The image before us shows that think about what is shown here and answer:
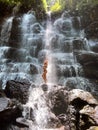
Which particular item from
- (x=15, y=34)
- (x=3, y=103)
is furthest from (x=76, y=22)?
(x=3, y=103)

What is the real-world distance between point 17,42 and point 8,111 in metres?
10.9

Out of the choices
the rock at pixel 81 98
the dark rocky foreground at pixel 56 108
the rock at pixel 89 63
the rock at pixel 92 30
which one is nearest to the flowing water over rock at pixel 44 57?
the rock at pixel 89 63

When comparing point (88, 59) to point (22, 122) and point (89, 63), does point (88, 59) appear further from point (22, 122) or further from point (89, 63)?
point (22, 122)

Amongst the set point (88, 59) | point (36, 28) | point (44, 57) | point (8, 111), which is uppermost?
point (36, 28)

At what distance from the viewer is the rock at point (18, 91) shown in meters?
9.29

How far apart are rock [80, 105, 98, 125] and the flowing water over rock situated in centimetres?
111

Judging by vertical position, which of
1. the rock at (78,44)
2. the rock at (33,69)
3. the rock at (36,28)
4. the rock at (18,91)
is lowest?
the rock at (18,91)

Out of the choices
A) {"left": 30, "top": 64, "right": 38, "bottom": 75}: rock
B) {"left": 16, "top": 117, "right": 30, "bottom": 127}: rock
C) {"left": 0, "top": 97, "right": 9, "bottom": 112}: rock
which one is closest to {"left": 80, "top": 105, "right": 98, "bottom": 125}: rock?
{"left": 16, "top": 117, "right": 30, "bottom": 127}: rock

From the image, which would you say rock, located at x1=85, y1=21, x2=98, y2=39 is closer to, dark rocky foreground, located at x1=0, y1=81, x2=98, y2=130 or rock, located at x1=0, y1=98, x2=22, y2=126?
dark rocky foreground, located at x1=0, y1=81, x2=98, y2=130

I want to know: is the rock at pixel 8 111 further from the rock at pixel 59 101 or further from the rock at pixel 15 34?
the rock at pixel 15 34

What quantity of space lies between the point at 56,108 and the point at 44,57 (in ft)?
21.8

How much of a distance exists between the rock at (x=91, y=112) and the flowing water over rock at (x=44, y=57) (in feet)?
3.65

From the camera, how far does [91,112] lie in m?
7.38

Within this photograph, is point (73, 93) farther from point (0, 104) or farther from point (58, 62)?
point (58, 62)
